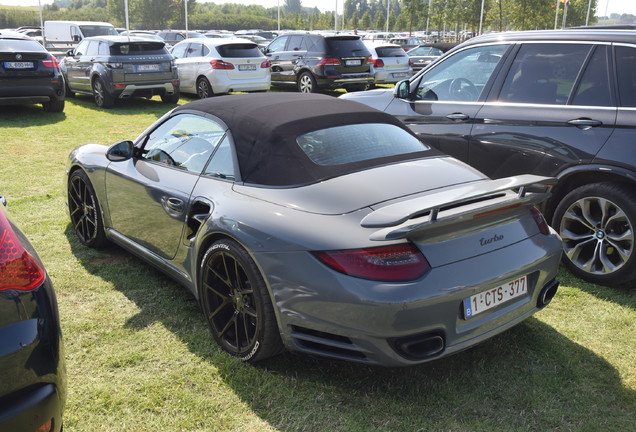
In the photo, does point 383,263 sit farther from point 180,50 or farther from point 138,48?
point 180,50

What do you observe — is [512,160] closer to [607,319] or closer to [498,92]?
[498,92]

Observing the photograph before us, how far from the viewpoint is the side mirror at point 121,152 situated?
15.0 feet

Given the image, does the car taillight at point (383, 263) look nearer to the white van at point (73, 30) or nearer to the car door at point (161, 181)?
the car door at point (161, 181)

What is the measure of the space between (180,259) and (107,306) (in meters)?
0.73

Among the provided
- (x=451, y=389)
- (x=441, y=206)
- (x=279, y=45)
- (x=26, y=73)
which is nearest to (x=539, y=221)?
(x=441, y=206)

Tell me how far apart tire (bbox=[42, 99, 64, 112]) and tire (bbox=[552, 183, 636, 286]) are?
37.7 feet

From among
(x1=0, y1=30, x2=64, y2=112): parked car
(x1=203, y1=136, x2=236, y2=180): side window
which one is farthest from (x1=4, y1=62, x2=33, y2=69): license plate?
(x1=203, y1=136, x2=236, y2=180): side window

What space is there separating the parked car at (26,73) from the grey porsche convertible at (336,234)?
9.24 meters

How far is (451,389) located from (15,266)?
7.18 ft

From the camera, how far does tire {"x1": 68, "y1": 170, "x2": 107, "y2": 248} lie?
5.08 meters

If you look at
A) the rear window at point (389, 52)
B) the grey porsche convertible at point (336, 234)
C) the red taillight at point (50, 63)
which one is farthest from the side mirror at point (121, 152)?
the rear window at point (389, 52)

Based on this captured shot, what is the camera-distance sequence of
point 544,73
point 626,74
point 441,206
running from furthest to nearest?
point 544,73 → point 626,74 → point 441,206

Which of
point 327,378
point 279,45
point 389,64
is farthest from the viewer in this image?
point 389,64

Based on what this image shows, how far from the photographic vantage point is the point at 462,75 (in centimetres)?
570
